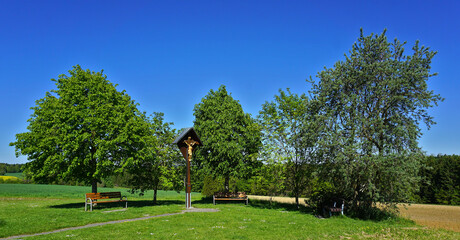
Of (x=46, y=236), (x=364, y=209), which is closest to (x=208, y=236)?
(x=46, y=236)

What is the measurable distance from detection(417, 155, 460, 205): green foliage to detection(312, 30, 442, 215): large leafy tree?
34454mm

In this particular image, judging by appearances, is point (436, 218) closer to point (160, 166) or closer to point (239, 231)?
Answer: point (239, 231)

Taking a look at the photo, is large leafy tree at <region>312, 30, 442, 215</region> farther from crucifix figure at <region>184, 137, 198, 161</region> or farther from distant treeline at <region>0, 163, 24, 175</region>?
distant treeline at <region>0, 163, 24, 175</region>

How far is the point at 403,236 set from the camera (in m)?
11.7

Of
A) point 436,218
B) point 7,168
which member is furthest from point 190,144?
point 7,168

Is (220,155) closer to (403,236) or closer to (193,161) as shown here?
(193,161)

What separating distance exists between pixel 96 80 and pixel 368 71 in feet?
64.1

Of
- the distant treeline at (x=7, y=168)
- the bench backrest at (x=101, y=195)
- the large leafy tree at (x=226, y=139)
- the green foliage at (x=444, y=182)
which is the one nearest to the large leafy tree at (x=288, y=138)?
the large leafy tree at (x=226, y=139)

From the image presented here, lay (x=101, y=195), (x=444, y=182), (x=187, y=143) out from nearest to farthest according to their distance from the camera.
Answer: (x=101, y=195), (x=187, y=143), (x=444, y=182)

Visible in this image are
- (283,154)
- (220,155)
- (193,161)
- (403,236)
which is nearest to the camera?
(403,236)

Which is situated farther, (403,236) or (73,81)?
(73,81)

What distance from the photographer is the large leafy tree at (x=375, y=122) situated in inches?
624

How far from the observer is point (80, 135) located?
67.3ft

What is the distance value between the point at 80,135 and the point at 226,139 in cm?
1285
